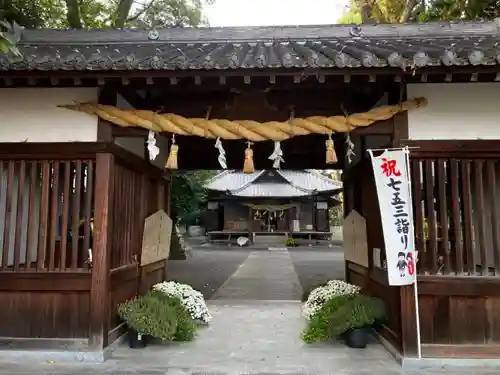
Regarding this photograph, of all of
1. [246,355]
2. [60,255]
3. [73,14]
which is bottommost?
[246,355]

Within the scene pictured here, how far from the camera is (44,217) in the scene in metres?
5.82

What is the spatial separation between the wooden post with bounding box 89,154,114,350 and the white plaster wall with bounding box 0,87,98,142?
1.84 ft

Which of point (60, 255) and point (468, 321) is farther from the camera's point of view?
point (60, 255)

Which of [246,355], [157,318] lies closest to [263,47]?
[157,318]

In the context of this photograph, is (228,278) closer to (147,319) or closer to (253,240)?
(147,319)

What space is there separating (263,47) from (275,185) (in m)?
32.1

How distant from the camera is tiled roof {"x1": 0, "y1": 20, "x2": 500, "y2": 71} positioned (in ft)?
16.7

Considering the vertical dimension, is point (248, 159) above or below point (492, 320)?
above

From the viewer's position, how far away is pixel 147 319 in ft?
19.5

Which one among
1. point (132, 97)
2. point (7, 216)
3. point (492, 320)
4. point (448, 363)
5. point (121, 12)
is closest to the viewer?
point (448, 363)

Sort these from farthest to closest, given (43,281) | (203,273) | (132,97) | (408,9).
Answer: (203,273), (408,9), (132,97), (43,281)

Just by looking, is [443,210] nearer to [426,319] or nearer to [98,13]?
[426,319]

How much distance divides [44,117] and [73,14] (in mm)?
9908

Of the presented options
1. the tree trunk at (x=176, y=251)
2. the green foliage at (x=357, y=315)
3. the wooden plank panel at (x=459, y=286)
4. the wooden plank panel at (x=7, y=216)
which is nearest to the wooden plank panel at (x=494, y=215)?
the wooden plank panel at (x=459, y=286)
